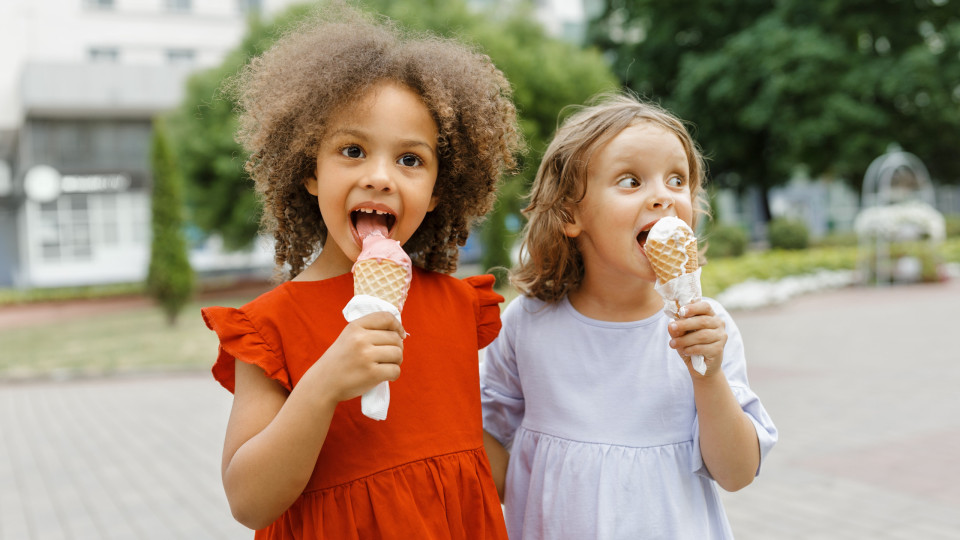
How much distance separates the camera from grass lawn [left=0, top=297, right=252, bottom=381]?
35.7 feet

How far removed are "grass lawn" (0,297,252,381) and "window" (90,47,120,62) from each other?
15636 mm

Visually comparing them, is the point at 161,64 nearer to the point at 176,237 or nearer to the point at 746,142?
the point at 176,237

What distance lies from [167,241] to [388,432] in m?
16.0

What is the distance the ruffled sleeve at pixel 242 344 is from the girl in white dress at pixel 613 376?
636 millimetres

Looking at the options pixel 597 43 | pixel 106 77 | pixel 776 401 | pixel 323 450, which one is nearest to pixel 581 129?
pixel 323 450

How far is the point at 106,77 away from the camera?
28906 mm

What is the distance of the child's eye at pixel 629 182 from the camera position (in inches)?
66.6

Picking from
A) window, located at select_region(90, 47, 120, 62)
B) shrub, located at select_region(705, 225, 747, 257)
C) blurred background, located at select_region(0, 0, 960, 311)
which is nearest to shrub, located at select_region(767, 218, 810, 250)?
blurred background, located at select_region(0, 0, 960, 311)

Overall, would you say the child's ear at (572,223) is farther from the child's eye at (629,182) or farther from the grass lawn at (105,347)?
the grass lawn at (105,347)

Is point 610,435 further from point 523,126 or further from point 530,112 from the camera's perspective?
point 530,112

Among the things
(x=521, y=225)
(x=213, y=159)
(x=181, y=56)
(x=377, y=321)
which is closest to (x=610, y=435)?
(x=377, y=321)

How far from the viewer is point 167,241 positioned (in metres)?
16.2

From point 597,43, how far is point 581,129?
93.3ft

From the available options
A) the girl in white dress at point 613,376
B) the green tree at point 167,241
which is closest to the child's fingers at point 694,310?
the girl in white dress at point 613,376
